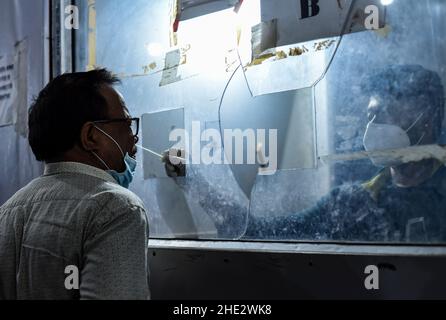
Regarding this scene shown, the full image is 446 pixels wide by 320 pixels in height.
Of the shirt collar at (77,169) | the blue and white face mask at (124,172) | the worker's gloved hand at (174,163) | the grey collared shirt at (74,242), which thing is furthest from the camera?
the worker's gloved hand at (174,163)

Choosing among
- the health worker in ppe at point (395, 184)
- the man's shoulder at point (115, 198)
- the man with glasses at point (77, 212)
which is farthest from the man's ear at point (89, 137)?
the health worker in ppe at point (395, 184)

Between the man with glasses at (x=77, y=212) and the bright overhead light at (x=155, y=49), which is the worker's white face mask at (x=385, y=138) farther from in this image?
the bright overhead light at (x=155, y=49)

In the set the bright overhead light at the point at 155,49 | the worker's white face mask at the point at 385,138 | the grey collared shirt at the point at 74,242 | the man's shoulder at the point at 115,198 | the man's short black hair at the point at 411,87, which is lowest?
the grey collared shirt at the point at 74,242

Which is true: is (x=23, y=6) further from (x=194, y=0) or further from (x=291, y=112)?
(x=291, y=112)

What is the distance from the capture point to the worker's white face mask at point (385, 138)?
128cm

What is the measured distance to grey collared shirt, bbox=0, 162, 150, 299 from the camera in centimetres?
102

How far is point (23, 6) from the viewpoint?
7.33ft

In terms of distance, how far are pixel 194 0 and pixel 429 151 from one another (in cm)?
92

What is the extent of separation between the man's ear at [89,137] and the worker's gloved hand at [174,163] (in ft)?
1.66

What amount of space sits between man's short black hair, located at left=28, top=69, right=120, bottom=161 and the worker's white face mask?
683mm

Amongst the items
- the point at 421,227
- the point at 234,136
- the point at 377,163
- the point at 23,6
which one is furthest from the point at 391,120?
the point at 23,6

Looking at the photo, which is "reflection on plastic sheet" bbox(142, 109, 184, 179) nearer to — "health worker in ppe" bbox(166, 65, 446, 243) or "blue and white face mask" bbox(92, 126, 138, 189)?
"blue and white face mask" bbox(92, 126, 138, 189)

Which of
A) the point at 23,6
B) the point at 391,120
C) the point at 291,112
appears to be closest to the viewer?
the point at 391,120

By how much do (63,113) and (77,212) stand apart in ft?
0.85
